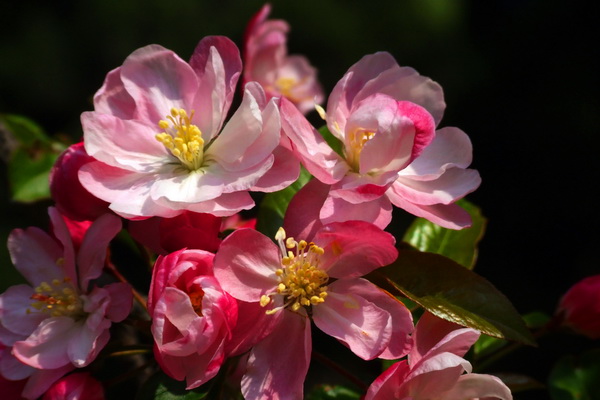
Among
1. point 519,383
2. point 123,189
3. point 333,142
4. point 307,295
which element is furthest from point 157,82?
point 519,383

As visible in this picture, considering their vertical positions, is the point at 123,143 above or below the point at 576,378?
above

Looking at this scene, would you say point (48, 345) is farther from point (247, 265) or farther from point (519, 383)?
point (519, 383)

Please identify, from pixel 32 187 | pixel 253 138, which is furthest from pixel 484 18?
pixel 253 138

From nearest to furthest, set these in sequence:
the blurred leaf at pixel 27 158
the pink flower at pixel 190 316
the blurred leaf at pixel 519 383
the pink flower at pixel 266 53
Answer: the pink flower at pixel 190 316 → the blurred leaf at pixel 519 383 → the blurred leaf at pixel 27 158 → the pink flower at pixel 266 53

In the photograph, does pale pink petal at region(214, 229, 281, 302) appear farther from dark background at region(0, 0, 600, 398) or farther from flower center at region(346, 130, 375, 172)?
dark background at region(0, 0, 600, 398)

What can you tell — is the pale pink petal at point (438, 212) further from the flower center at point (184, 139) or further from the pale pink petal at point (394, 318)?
the flower center at point (184, 139)

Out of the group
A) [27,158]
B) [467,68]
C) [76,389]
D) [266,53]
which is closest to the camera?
[76,389]

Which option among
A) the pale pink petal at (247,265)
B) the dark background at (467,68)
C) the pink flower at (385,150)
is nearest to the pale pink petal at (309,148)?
the pink flower at (385,150)
